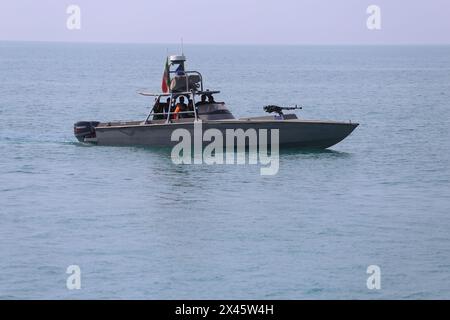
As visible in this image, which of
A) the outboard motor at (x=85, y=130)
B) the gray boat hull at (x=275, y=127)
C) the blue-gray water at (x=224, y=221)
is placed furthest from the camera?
the outboard motor at (x=85, y=130)

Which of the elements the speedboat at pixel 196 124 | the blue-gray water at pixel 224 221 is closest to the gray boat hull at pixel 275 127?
the speedboat at pixel 196 124

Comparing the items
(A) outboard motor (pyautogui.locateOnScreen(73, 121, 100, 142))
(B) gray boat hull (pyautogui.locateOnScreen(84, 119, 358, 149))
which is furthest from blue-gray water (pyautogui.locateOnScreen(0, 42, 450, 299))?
(A) outboard motor (pyautogui.locateOnScreen(73, 121, 100, 142))

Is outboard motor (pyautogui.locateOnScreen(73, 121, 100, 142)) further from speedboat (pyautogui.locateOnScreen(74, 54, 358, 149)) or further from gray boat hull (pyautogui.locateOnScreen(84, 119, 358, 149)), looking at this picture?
gray boat hull (pyautogui.locateOnScreen(84, 119, 358, 149))

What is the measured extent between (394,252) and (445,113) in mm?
43676

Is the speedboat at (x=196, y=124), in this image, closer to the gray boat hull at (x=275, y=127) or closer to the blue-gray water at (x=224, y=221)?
the gray boat hull at (x=275, y=127)

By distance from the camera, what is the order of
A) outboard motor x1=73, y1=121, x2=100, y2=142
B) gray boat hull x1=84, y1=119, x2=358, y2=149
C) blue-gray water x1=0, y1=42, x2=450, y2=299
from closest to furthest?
1. blue-gray water x1=0, y1=42, x2=450, y2=299
2. gray boat hull x1=84, y1=119, x2=358, y2=149
3. outboard motor x1=73, y1=121, x2=100, y2=142

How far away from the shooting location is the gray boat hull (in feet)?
130

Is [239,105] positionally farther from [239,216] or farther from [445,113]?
[239,216]

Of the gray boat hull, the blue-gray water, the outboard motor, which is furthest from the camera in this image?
the outboard motor

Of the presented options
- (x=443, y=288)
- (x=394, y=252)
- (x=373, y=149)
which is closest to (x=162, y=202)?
(x=394, y=252)

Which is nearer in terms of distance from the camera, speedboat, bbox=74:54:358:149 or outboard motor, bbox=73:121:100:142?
speedboat, bbox=74:54:358:149

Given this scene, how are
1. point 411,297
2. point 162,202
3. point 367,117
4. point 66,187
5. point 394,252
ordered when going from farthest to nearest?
point 367,117 → point 66,187 → point 162,202 → point 394,252 → point 411,297

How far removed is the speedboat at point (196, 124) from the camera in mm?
39656

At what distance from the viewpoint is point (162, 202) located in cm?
3269
